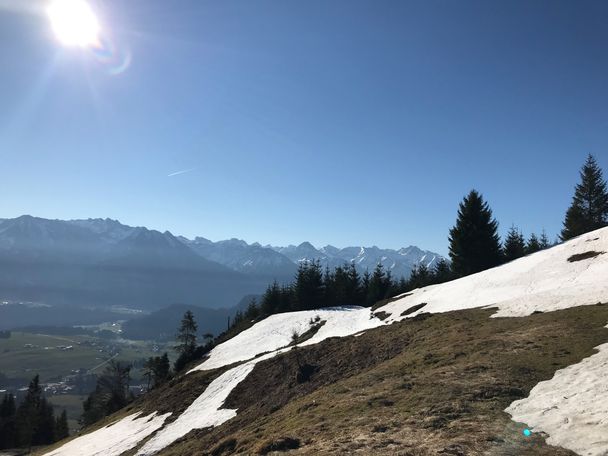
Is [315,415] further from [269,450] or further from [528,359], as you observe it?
[528,359]

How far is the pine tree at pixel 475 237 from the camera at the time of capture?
65875 millimetres

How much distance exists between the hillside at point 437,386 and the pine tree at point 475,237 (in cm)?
2010

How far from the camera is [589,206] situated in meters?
66.9

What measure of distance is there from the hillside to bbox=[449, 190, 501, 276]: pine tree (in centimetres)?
2010

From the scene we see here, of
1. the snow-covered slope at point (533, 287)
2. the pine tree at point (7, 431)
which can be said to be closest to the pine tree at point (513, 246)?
the snow-covered slope at point (533, 287)

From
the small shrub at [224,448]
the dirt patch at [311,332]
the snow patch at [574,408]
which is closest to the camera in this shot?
the snow patch at [574,408]

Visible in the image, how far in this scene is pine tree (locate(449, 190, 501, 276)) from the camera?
216 feet

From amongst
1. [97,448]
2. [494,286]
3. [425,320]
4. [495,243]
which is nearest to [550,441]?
[425,320]

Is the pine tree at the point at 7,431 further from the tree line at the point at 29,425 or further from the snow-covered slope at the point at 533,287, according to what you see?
the snow-covered slope at the point at 533,287

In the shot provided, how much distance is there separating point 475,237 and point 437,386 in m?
55.4

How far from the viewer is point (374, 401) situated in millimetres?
16500

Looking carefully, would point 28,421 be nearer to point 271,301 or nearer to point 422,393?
point 271,301

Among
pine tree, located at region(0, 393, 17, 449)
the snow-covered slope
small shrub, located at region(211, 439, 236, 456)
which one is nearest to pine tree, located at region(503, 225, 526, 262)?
the snow-covered slope

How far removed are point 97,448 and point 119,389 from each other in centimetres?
5287
